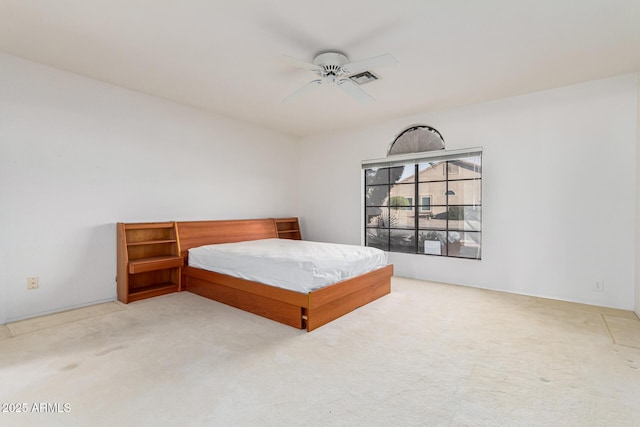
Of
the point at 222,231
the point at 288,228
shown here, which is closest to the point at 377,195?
the point at 288,228

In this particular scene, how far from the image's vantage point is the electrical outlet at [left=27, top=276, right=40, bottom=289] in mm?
3076

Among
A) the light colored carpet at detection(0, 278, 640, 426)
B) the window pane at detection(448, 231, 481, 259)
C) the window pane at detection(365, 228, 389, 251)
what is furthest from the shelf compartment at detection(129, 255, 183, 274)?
the window pane at detection(448, 231, 481, 259)

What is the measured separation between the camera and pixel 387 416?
1.61 meters

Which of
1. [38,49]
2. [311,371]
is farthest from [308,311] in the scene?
[38,49]

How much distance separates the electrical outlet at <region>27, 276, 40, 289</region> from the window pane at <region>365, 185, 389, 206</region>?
4.39 m

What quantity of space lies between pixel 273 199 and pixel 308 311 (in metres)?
3.30

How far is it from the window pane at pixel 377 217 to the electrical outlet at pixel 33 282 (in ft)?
14.3

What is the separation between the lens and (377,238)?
519 centimetres

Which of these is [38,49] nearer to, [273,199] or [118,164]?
[118,164]

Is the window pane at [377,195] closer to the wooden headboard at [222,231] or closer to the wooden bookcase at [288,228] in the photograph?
the wooden bookcase at [288,228]

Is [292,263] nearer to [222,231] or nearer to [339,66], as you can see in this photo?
[339,66]

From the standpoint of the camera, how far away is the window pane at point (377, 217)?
5.08m

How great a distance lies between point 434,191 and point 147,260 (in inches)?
158

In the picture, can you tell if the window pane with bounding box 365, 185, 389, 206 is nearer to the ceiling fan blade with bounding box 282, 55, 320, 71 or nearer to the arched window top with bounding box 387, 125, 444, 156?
the arched window top with bounding box 387, 125, 444, 156
